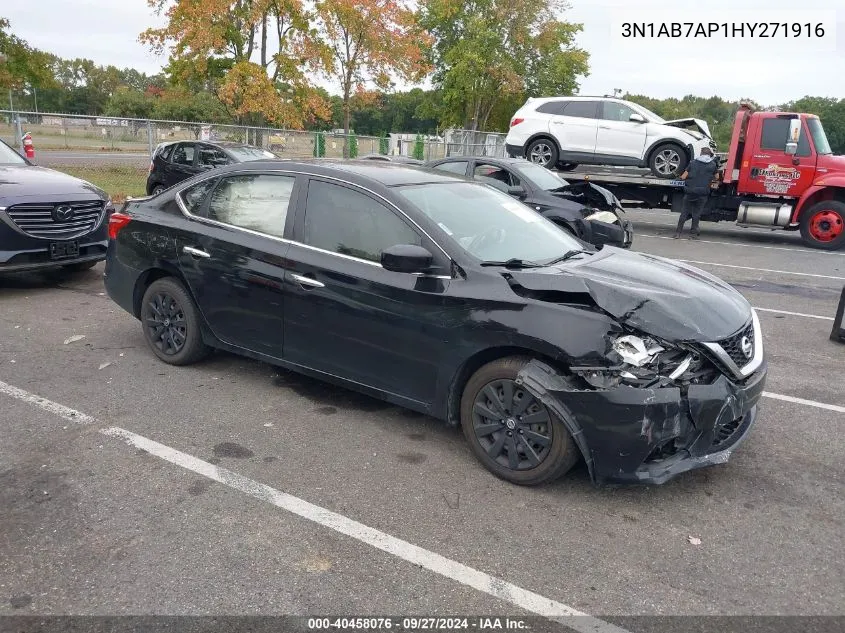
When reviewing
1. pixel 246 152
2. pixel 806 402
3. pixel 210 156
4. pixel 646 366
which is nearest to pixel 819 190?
pixel 806 402

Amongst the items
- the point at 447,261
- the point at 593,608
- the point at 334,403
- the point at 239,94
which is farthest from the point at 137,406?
the point at 239,94

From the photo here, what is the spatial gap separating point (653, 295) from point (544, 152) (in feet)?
40.6

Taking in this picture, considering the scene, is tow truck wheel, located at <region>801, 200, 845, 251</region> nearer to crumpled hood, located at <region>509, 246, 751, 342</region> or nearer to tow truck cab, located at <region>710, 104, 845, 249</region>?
tow truck cab, located at <region>710, 104, 845, 249</region>

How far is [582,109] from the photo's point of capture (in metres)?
14.8

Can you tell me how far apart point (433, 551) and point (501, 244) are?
78.3 inches

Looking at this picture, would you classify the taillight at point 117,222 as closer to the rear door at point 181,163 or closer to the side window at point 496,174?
the side window at point 496,174

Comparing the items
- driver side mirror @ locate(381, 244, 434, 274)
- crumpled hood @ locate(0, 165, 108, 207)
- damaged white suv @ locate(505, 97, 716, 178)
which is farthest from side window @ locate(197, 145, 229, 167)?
driver side mirror @ locate(381, 244, 434, 274)

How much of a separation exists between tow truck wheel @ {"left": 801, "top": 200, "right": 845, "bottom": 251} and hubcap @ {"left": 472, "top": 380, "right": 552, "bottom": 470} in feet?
42.3

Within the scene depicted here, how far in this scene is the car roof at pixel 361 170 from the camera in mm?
4410

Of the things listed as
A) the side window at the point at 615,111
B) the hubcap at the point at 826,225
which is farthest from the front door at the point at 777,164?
the side window at the point at 615,111

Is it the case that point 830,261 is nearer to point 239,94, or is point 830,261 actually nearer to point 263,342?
point 263,342

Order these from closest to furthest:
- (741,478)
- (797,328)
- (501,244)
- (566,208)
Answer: (741,478) < (501,244) < (797,328) < (566,208)

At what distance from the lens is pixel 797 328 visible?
23.6 feet

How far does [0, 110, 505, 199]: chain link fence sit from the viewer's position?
1709 centimetres
